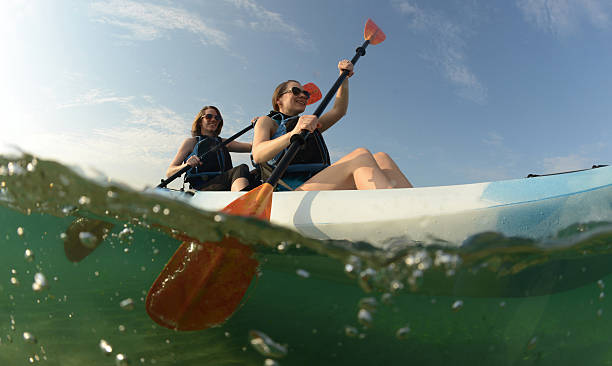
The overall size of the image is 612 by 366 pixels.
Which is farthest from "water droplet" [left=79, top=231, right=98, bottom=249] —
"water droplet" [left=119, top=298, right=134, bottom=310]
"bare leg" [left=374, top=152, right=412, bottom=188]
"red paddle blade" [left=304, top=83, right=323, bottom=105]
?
"red paddle blade" [left=304, top=83, right=323, bottom=105]

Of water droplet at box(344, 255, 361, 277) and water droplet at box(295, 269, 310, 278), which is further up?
water droplet at box(344, 255, 361, 277)

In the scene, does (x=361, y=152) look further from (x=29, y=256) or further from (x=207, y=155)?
(x=207, y=155)

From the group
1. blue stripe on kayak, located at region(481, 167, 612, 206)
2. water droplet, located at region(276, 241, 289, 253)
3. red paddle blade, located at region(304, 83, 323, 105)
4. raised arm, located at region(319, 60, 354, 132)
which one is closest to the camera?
water droplet, located at region(276, 241, 289, 253)

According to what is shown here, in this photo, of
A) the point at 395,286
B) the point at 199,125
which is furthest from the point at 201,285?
the point at 199,125

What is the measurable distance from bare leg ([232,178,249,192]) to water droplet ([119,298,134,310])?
209 cm

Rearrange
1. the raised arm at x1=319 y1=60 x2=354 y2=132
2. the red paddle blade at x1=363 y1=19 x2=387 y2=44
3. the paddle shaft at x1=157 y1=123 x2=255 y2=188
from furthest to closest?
the red paddle blade at x1=363 y1=19 x2=387 y2=44 → the paddle shaft at x1=157 y1=123 x2=255 y2=188 → the raised arm at x1=319 y1=60 x2=354 y2=132

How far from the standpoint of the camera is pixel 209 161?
4.57 metres

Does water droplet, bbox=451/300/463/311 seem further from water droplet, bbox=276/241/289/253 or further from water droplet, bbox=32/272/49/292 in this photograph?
water droplet, bbox=32/272/49/292

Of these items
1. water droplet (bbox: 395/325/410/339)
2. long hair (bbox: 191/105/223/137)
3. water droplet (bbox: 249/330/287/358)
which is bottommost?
water droplet (bbox: 249/330/287/358)

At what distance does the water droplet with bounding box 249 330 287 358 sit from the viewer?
1.22 m

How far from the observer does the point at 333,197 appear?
2.02 m

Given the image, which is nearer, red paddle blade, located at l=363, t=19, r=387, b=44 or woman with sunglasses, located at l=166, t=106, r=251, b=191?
woman with sunglasses, located at l=166, t=106, r=251, b=191

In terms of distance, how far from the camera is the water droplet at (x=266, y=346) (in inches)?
48.0

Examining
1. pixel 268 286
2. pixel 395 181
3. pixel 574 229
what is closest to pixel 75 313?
pixel 268 286
